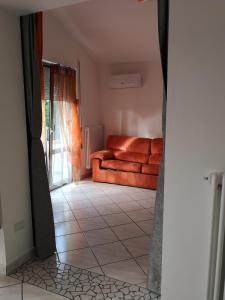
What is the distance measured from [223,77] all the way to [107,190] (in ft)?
11.4

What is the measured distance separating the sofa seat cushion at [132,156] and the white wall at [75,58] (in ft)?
2.61

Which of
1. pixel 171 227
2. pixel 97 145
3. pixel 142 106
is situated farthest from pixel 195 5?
pixel 97 145

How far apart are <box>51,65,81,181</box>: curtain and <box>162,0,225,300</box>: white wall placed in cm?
295

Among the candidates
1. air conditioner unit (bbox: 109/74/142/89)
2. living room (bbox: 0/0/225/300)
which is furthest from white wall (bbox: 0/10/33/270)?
air conditioner unit (bbox: 109/74/142/89)

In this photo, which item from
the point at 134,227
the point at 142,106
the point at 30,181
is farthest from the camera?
the point at 142,106

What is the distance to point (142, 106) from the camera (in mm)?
5332

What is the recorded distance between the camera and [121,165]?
15.8 ft

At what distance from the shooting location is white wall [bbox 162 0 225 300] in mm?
1385

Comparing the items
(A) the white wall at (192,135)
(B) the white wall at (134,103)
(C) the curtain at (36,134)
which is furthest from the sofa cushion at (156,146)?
(A) the white wall at (192,135)

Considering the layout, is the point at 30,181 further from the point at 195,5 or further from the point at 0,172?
the point at 195,5

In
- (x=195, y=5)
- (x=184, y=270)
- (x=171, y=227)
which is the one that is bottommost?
(x=184, y=270)

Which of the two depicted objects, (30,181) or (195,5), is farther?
(30,181)

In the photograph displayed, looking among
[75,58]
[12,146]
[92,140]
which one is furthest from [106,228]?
[75,58]

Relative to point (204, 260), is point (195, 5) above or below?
above
